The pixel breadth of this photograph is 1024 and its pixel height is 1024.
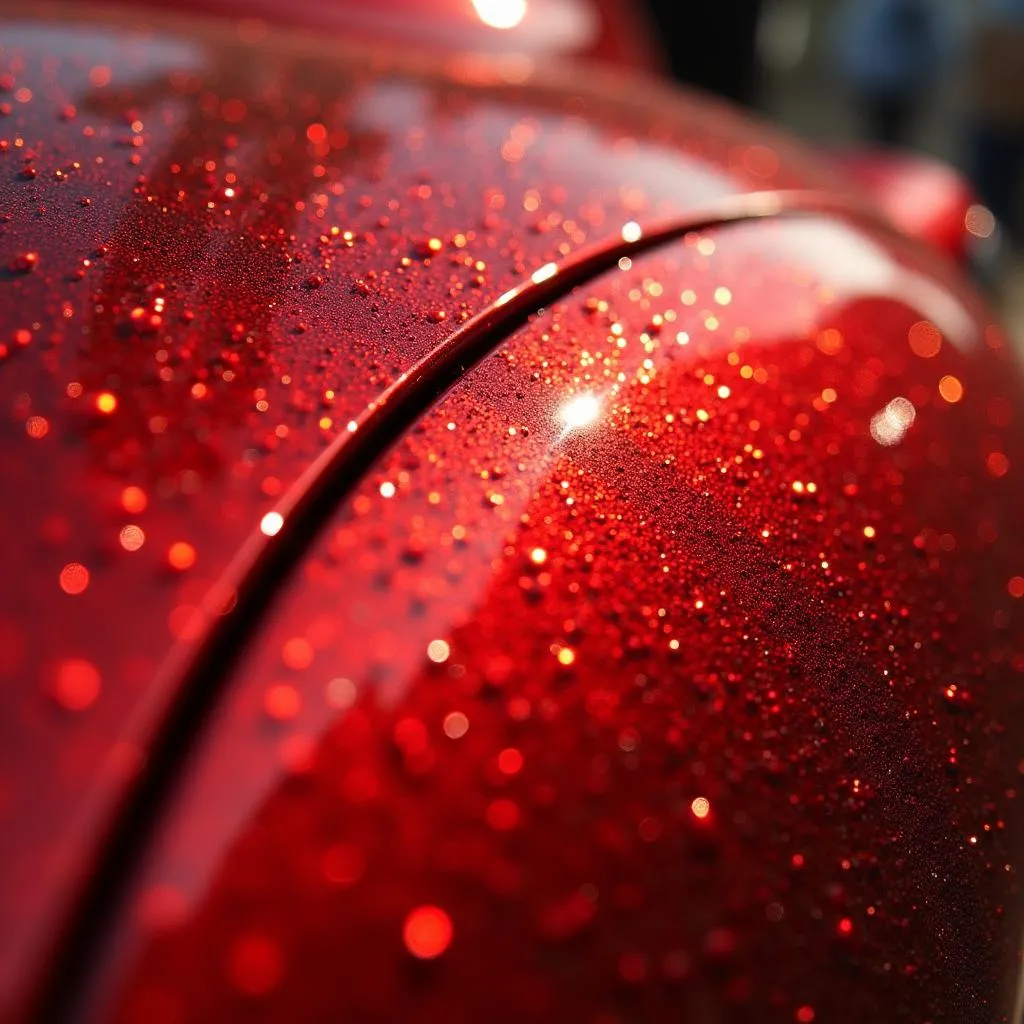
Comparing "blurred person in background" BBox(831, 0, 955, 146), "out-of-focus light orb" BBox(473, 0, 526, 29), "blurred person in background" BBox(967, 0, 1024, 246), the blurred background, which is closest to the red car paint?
"out-of-focus light orb" BBox(473, 0, 526, 29)

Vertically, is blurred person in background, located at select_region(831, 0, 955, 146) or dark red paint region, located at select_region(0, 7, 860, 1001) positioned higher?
blurred person in background, located at select_region(831, 0, 955, 146)

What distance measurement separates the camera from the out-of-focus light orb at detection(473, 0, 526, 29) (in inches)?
44.9

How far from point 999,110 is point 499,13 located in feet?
8.15

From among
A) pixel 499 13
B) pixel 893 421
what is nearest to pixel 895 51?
pixel 499 13

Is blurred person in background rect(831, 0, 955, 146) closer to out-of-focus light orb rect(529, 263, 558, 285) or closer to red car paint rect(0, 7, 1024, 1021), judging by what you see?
red car paint rect(0, 7, 1024, 1021)

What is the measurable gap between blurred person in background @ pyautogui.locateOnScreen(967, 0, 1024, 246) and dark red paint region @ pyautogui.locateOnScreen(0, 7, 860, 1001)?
2860 mm

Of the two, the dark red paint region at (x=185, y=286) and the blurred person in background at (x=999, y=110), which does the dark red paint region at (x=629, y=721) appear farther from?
the blurred person in background at (x=999, y=110)

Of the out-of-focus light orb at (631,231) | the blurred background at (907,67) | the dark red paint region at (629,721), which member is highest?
the blurred background at (907,67)

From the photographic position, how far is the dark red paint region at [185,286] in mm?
265

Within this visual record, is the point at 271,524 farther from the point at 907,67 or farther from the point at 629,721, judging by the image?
the point at 907,67

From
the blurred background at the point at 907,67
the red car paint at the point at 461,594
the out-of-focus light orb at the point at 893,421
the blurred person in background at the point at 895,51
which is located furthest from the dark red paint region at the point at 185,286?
the blurred person in background at the point at 895,51

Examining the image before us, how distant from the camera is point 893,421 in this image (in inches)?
19.8

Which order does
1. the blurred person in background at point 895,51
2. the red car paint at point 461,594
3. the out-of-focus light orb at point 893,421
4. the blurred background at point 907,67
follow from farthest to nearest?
the blurred person in background at point 895,51 < the blurred background at point 907,67 < the out-of-focus light orb at point 893,421 < the red car paint at point 461,594

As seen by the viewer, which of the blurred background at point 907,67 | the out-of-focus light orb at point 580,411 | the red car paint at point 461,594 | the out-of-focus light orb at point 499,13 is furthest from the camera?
the blurred background at point 907,67
